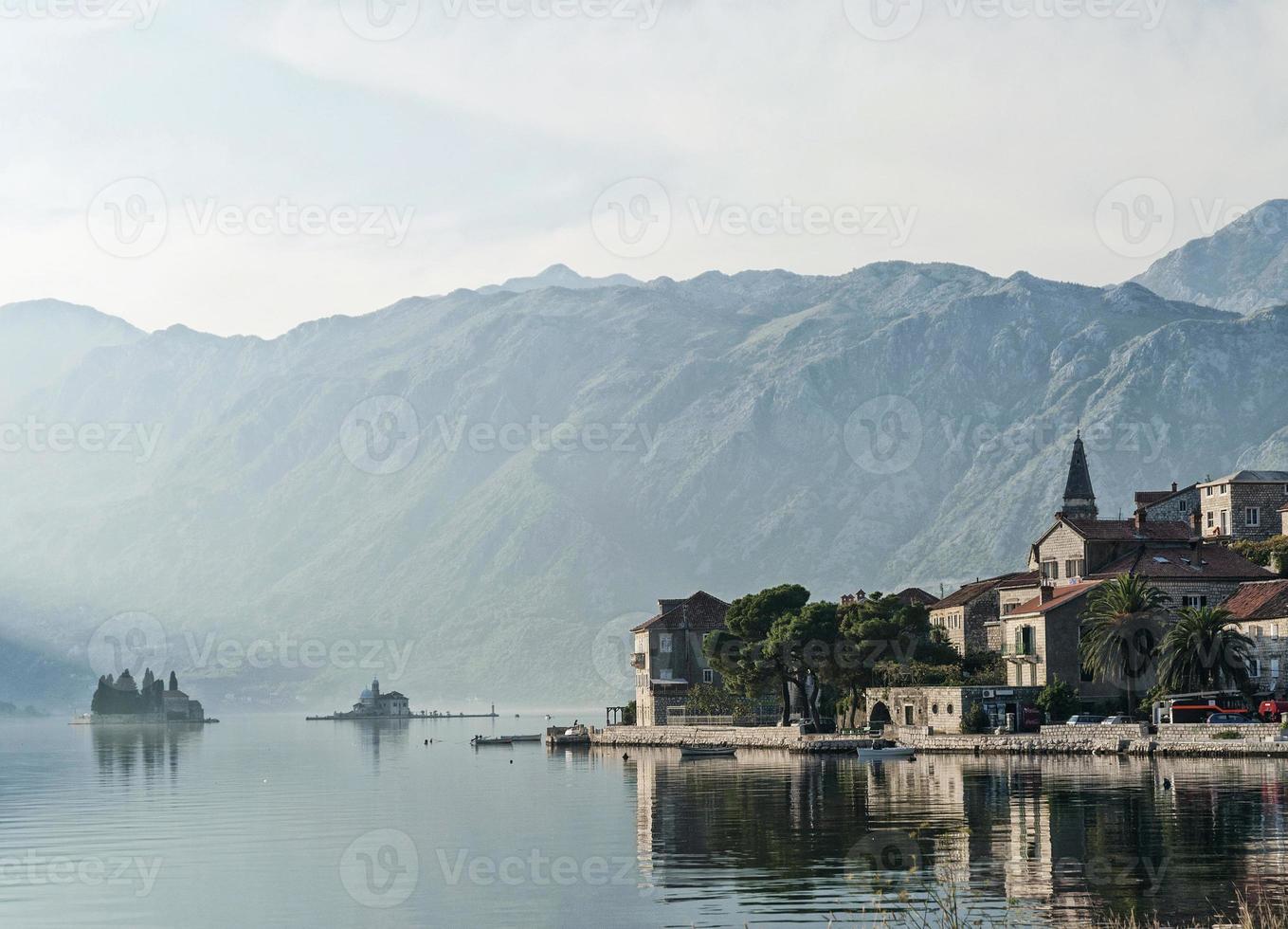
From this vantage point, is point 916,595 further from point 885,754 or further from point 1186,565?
point 885,754

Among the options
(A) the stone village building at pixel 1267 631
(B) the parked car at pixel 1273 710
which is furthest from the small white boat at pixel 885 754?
(A) the stone village building at pixel 1267 631

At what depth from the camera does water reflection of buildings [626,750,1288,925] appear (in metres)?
53.7

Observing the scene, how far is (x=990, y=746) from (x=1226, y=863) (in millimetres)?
63564

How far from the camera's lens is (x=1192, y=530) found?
16038cm

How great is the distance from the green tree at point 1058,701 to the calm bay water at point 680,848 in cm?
1211

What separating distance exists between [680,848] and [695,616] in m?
112

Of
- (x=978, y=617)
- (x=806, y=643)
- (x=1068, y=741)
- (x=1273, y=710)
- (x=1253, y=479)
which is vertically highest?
(x=1253, y=479)

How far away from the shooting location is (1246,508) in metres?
166

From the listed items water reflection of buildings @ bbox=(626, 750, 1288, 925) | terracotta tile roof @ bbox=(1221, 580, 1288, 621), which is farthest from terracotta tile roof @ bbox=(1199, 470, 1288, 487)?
water reflection of buildings @ bbox=(626, 750, 1288, 925)

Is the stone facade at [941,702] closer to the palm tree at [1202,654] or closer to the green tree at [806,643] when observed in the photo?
the green tree at [806,643]

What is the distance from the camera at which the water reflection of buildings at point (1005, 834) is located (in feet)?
176

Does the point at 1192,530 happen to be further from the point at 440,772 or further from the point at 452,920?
the point at 452,920

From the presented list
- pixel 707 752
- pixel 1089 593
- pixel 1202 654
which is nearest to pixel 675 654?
pixel 707 752

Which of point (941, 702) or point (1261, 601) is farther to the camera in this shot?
point (941, 702)
